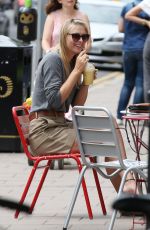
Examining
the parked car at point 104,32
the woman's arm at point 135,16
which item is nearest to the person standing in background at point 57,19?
the woman's arm at point 135,16

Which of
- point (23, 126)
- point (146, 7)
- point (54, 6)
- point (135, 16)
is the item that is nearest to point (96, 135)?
point (23, 126)

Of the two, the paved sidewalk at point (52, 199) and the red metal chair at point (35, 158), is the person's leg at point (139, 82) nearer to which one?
the paved sidewalk at point (52, 199)

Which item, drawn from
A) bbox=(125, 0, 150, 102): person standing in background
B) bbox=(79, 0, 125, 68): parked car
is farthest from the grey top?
bbox=(79, 0, 125, 68): parked car

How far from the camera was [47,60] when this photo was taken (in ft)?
22.5

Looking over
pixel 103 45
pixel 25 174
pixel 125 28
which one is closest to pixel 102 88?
pixel 103 45

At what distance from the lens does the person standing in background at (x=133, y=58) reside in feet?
42.7

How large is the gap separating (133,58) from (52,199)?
5621 millimetres

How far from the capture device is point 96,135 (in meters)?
5.89

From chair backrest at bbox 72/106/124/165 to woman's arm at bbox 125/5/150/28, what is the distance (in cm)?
675

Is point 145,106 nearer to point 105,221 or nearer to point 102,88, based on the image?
point 105,221

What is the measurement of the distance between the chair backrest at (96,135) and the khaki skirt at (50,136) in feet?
2.22

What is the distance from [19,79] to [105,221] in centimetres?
405

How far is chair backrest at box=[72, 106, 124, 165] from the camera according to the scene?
5758mm

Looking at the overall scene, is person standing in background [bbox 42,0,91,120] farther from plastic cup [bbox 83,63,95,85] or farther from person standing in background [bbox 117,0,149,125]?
person standing in background [bbox 117,0,149,125]
